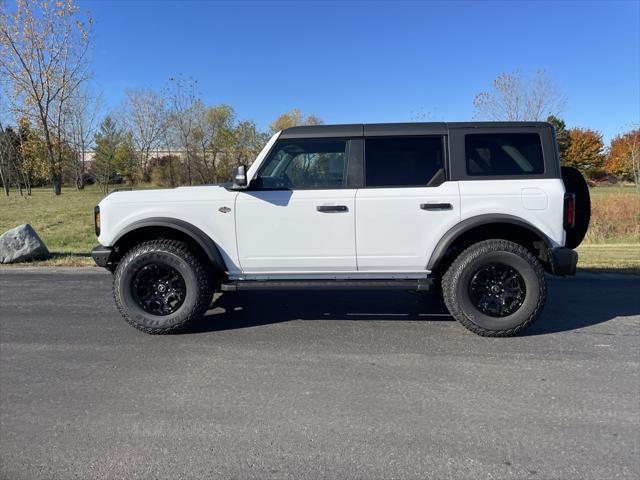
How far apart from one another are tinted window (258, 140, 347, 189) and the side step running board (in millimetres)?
981

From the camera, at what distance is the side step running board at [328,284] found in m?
4.35

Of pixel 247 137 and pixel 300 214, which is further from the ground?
pixel 247 137

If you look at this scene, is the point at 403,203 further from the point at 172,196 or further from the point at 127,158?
the point at 127,158

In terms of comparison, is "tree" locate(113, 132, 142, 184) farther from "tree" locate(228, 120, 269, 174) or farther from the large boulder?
the large boulder

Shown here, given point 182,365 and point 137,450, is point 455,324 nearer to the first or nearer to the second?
point 182,365

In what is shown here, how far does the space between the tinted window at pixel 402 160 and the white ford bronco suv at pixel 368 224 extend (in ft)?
0.04

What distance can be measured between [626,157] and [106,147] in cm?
4769

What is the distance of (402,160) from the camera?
448 centimetres

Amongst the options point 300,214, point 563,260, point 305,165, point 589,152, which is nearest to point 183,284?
point 300,214

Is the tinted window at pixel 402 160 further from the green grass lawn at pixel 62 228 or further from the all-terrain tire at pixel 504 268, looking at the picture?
the green grass lawn at pixel 62 228

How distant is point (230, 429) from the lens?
273 cm

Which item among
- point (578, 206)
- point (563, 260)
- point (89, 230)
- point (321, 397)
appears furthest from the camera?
point (89, 230)

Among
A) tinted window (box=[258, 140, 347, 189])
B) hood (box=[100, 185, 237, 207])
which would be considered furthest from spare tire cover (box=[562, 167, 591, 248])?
hood (box=[100, 185, 237, 207])

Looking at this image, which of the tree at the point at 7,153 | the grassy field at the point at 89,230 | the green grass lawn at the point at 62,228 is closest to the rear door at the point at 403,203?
the grassy field at the point at 89,230
